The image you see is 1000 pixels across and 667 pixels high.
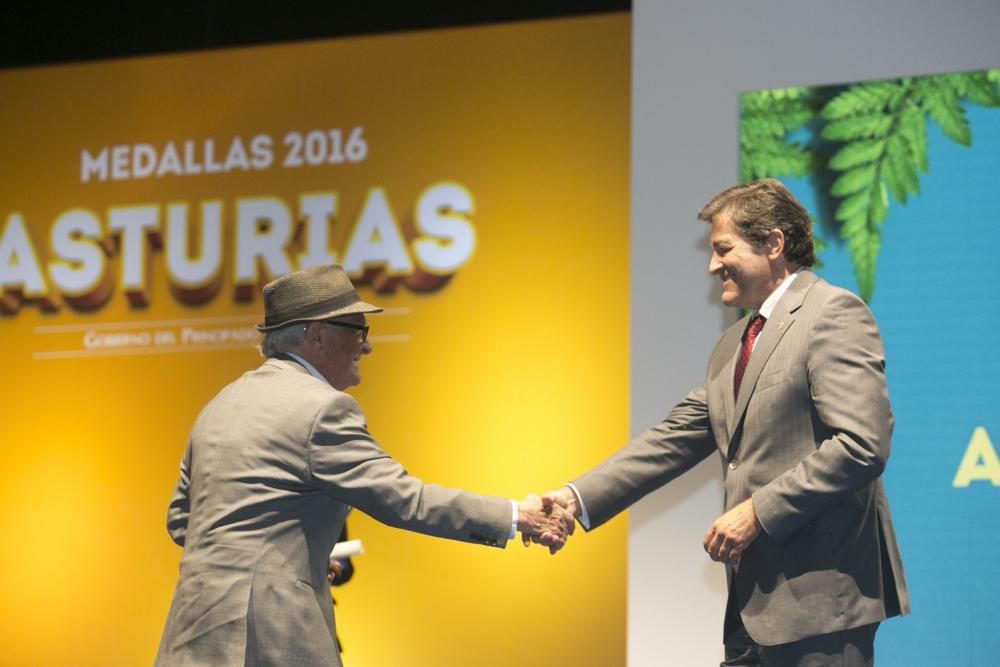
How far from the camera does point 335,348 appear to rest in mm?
3471

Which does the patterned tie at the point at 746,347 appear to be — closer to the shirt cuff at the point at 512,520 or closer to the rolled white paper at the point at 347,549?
the shirt cuff at the point at 512,520

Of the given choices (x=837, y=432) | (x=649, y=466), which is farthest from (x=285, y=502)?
(x=837, y=432)

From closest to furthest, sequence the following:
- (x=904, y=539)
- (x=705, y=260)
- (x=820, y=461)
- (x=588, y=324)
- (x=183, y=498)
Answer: (x=820, y=461) → (x=183, y=498) → (x=904, y=539) → (x=705, y=260) → (x=588, y=324)

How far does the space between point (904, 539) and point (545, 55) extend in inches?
85.3

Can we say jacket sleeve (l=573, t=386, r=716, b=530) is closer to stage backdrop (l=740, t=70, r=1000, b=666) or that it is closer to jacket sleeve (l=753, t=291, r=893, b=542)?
jacket sleeve (l=753, t=291, r=893, b=542)

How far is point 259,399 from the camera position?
3.28m

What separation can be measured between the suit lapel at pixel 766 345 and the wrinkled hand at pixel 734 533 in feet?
0.70

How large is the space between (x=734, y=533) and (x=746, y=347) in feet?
1.77

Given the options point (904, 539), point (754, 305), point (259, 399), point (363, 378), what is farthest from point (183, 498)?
point (904, 539)

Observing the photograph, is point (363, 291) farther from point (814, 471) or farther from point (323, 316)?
point (814, 471)

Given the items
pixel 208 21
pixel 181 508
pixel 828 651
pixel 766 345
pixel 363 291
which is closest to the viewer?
pixel 828 651

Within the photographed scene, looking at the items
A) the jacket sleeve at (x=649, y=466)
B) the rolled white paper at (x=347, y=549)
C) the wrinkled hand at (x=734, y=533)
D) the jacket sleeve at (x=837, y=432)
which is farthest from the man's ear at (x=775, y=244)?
the rolled white paper at (x=347, y=549)

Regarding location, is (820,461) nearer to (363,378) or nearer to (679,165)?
(679,165)

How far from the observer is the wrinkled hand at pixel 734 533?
3.20m
